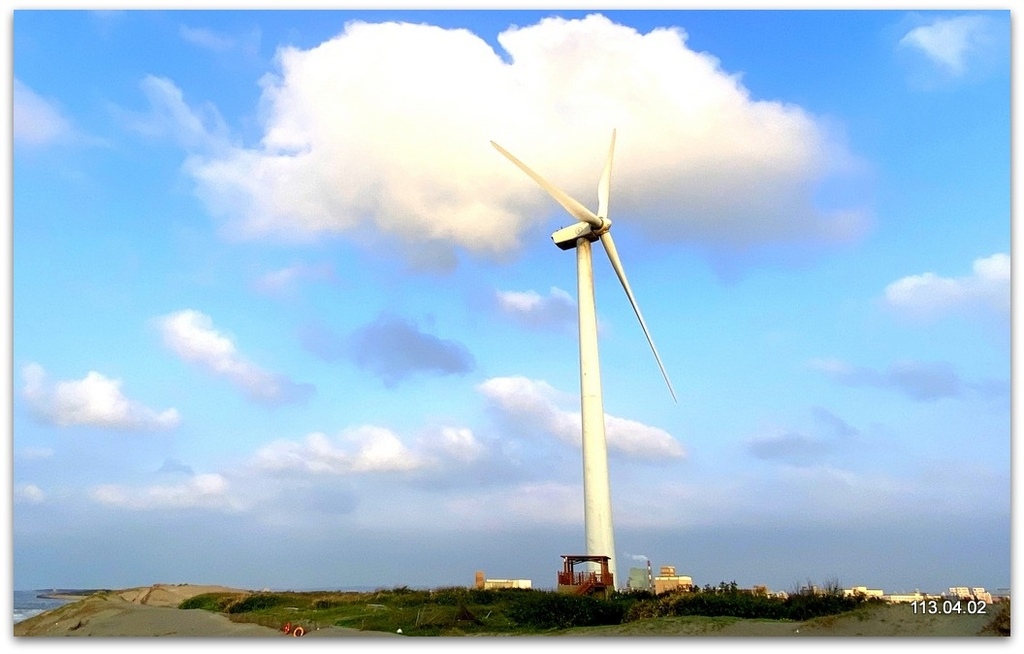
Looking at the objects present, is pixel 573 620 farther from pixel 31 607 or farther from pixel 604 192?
pixel 31 607

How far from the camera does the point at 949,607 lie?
28391 mm

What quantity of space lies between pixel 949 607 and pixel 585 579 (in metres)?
15.6

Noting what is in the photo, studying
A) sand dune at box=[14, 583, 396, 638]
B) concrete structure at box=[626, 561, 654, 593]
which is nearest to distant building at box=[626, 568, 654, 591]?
concrete structure at box=[626, 561, 654, 593]

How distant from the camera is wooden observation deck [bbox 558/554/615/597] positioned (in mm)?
38031

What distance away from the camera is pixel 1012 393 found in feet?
88.3

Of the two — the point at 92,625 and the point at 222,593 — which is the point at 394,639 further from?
the point at 222,593

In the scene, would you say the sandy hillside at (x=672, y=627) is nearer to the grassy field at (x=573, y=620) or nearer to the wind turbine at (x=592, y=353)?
the grassy field at (x=573, y=620)

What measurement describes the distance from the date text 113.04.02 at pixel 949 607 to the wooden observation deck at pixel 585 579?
42.9ft

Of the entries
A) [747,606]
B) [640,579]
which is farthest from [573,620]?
[640,579]

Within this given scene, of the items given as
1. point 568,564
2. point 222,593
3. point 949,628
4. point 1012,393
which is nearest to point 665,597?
point 568,564

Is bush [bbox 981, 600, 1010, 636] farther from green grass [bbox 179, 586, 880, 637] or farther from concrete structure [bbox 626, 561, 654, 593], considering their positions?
concrete structure [bbox 626, 561, 654, 593]

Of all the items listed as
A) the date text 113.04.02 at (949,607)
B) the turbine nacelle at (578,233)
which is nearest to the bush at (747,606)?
the date text 113.04.02 at (949,607)

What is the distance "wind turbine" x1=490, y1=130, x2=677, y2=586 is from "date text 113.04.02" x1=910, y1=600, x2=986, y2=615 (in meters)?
14.4

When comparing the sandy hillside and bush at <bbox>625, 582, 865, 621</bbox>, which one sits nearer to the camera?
the sandy hillside
